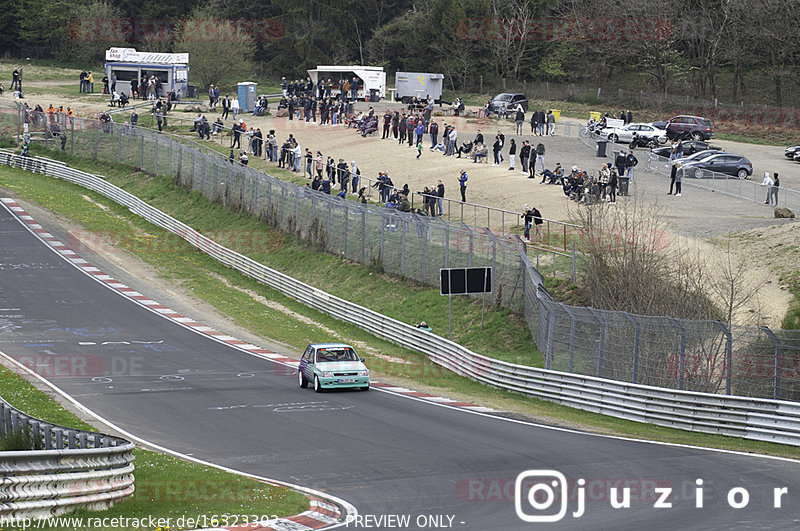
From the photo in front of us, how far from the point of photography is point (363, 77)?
3243 inches

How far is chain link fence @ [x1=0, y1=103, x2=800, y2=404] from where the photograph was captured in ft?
73.4

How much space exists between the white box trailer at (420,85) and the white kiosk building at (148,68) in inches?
622

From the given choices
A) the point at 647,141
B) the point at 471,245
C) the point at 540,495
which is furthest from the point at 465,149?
the point at 540,495

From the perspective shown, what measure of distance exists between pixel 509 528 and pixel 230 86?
75883mm

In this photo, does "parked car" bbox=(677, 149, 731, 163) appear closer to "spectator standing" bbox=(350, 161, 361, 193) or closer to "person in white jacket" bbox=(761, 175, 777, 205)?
"person in white jacket" bbox=(761, 175, 777, 205)

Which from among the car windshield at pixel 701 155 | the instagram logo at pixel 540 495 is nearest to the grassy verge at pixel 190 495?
the instagram logo at pixel 540 495

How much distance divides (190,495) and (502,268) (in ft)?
62.9

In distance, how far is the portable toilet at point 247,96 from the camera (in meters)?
73.3

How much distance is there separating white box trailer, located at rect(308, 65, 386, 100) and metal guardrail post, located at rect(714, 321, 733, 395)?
61064 millimetres

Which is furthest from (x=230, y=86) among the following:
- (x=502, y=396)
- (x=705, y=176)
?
(x=502, y=396)

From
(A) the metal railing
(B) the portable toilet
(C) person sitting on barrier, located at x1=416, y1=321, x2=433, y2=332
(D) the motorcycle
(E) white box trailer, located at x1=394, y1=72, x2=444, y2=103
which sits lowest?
(C) person sitting on barrier, located at x1=416, y1=321, x2=433, y2=332

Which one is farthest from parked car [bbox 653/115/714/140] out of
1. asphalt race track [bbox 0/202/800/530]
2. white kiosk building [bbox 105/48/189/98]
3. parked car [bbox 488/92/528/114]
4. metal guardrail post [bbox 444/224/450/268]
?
asphalt race track [bbox 0/202/800/530]

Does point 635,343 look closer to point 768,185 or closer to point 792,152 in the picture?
point 768,185

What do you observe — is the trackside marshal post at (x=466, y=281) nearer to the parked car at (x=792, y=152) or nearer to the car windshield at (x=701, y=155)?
the car windshield at (x=701, y=155)
